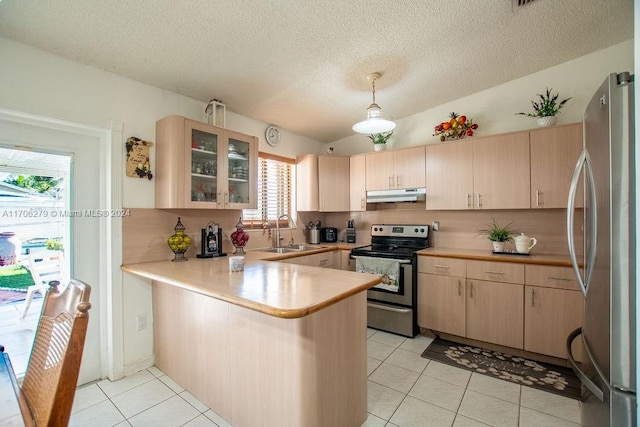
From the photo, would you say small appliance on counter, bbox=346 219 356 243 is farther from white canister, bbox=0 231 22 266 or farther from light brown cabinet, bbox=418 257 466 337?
white canister, bbox=0 231 22 266

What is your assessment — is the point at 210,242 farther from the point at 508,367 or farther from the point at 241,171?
the point at 508,367

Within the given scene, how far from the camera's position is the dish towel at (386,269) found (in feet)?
9.97

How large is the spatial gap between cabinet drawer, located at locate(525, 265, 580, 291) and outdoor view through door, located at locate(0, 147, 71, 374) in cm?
377

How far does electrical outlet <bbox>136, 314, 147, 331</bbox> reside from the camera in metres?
2.34

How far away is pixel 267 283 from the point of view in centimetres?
158

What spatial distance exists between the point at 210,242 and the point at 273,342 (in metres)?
1.48

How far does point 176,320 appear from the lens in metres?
2.16

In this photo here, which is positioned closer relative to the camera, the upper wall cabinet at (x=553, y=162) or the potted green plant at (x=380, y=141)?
the upper wall cabinet at (x=553, y=162)

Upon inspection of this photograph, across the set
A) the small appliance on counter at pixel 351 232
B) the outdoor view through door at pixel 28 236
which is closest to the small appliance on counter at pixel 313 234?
the small appliance on counter at pixel 351 232

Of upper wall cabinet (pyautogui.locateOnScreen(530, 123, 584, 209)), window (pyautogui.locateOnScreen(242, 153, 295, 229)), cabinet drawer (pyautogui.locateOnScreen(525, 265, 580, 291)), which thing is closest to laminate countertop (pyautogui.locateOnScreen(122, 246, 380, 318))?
window (pyautogui.locateOnScreen(242, 153, 295, 229))

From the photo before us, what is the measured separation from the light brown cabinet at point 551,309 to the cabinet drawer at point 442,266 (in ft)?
1.75

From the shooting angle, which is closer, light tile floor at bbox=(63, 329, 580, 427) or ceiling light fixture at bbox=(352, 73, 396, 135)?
light tile floor at bbox=(63, 329, 580, 427)

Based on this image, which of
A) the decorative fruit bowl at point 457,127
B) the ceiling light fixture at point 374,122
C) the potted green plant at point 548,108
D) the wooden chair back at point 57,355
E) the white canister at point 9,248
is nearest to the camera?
the wooden chair back at point 57,355

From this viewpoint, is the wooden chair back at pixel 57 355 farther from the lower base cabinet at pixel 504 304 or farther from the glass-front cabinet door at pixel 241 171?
the lower base cabinet at pixel 504 304
